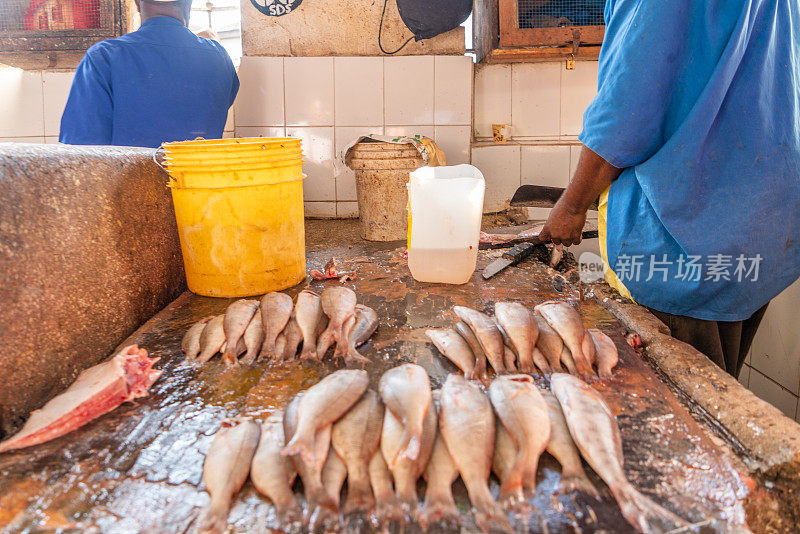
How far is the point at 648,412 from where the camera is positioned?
1.64 metres

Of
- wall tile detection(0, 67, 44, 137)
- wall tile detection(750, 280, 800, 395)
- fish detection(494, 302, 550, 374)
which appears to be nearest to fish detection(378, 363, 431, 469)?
fish detection(494, 302, 550, 374)

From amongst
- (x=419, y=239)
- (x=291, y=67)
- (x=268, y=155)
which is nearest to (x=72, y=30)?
(x=291, y=67)

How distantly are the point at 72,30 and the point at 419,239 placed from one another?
13.9 ft

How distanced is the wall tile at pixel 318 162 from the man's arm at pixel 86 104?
6.25 ft

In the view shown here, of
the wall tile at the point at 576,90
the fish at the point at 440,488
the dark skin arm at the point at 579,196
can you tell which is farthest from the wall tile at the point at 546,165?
the fish at the point at 440,488

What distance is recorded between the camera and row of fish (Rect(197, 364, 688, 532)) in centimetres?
124

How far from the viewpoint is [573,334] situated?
2021 millimetres

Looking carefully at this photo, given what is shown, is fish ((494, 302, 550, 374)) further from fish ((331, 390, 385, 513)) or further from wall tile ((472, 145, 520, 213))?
wall tile ((472, 145, 520, 213))

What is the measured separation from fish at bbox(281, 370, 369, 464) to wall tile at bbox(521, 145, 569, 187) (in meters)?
4.19

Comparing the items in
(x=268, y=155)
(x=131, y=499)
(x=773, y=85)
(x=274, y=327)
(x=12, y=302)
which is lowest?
(x=131, y=499)

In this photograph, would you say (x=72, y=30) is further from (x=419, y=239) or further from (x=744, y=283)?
(x=744, y=283)

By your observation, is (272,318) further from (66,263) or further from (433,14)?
(433,14)

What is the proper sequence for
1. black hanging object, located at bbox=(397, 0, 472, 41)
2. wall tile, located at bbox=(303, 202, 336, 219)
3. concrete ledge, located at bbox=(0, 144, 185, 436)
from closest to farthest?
concrete ledge, located at bbox=(0, 144, 185, 436)
black hanging object, located at bbox=(397, 0, 472, 41)
wall tile, located at bbox=(303, 202, 336, 219)

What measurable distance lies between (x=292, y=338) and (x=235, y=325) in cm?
24
